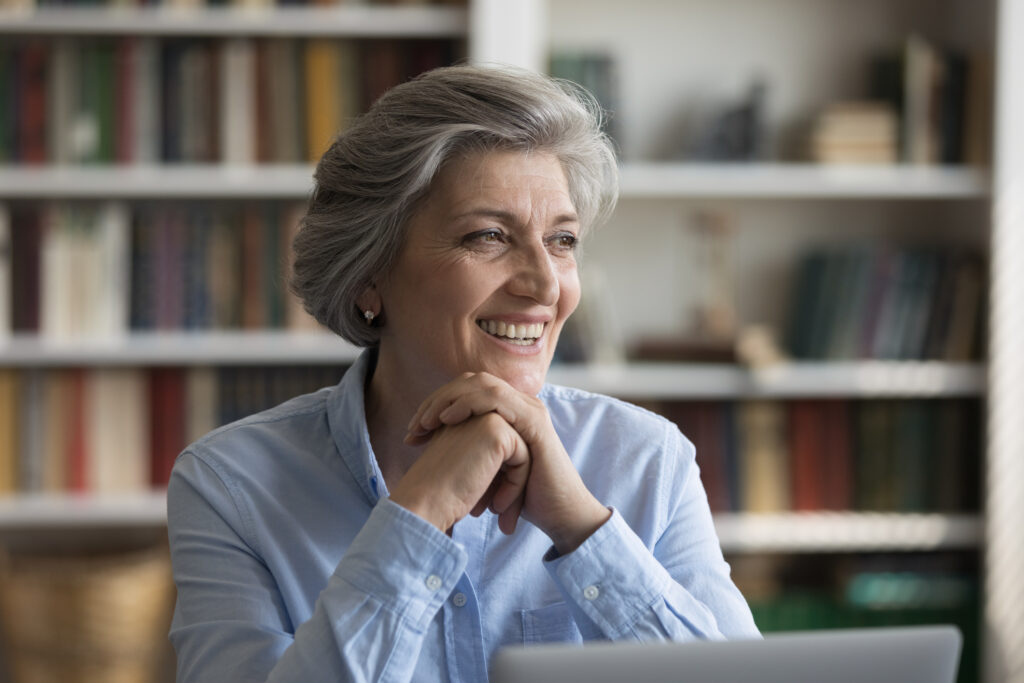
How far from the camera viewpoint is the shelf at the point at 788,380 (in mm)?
2594

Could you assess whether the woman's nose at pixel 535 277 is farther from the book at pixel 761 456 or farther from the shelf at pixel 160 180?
the book at pixel 761 456

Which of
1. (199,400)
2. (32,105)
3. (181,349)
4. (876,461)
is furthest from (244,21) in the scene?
(876,461)

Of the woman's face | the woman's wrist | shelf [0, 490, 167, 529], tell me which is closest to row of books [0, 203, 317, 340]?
shelf [0, 490, 167, 529]

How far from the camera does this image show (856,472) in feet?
8.84

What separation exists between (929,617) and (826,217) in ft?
3.47

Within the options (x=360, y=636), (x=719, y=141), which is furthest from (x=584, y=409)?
(x=719, y=141)

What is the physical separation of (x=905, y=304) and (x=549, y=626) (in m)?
1.68

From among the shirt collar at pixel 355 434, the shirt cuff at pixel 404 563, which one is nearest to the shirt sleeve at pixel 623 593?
the shirt cuff at pixel 404 563

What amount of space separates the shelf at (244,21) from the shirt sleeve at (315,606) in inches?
60.5

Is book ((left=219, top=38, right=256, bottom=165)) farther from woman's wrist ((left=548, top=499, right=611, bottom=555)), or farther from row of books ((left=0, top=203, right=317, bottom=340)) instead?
woman's wrist ((left=548, top=499, right=611, bottom=555))

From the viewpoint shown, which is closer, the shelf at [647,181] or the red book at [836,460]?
the shelf at [647,181]

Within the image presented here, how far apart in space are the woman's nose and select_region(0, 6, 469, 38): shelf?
1353 mm

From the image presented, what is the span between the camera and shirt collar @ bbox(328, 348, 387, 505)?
4.24ft

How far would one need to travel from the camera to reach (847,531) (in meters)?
2.65
